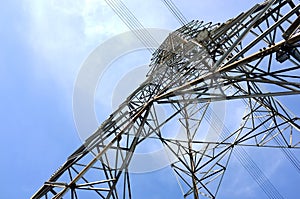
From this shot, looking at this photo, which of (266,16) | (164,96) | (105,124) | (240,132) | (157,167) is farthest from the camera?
(240,132)

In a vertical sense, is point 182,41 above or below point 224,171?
above

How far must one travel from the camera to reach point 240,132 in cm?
1089

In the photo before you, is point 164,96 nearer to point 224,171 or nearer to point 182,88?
point 182,88

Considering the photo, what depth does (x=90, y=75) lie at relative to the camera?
29.8ft

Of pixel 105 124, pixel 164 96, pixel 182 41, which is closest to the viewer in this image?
pixel 164 96

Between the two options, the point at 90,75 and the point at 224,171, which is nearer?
the point at 90,75

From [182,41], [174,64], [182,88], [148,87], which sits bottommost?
[182,88]

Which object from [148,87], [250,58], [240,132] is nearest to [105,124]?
[148,87]

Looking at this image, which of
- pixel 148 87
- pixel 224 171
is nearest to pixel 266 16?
pixel 148 87

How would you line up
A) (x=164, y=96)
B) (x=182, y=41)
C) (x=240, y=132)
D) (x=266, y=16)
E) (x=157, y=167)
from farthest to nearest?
(x=182, y=41) → (x=240, y=132) → (x=157, y=167) → (x=266, y=16) → (x=164, y=96)

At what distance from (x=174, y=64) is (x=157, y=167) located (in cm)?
410

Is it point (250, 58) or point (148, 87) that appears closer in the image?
point (250, 58)

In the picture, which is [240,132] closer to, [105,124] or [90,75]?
[105,124]

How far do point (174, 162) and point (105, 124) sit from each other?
3.87 m
